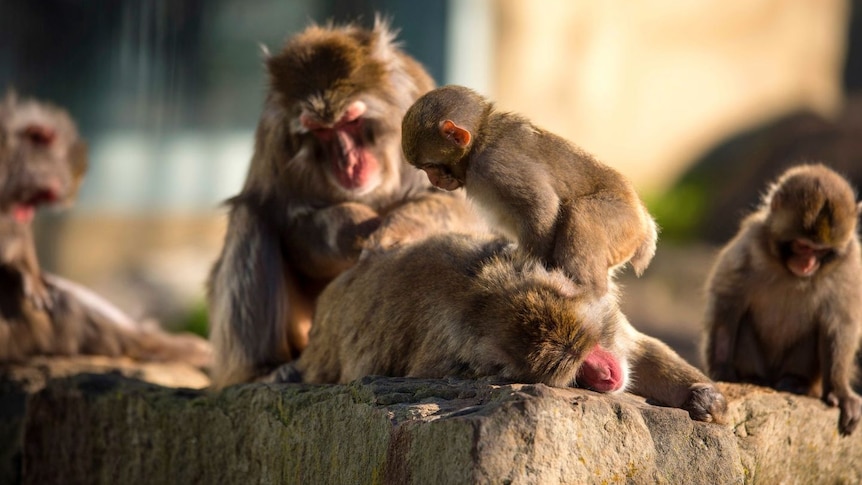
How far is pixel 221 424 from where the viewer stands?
4.42 meters

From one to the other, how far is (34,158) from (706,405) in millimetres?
4876

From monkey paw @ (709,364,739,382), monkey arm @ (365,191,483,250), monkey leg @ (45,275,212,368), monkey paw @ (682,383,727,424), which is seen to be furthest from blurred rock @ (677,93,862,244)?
monkey paw @ (682,383,727,424)

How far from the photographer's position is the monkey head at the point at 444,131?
403 cm

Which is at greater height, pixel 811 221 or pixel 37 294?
pixel 811 221

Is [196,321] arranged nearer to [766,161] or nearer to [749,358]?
[766,161]

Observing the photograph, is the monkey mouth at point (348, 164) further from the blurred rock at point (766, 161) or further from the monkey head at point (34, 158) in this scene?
the blurred rock at point (766, 161)

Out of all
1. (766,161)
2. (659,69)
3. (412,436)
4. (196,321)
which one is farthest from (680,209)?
(412,436)

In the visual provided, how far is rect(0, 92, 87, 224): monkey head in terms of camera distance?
7.03 m

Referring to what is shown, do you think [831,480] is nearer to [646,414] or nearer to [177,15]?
[646,414]

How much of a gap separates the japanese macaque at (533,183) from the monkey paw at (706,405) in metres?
0.45

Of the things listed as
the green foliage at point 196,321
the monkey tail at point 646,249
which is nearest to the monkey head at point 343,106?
the monkey tail at point 646,249

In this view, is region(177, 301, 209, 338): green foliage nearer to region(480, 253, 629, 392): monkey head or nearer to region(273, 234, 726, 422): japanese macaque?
region(273, 234, 726, 422): japanese macaque

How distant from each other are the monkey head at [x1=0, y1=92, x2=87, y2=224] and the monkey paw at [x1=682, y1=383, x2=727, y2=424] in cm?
459

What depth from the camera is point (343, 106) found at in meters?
5.02
